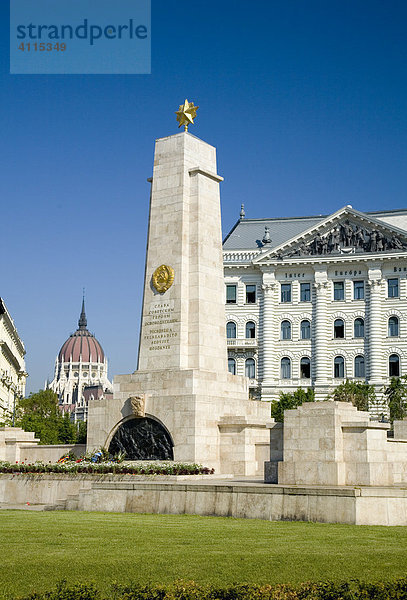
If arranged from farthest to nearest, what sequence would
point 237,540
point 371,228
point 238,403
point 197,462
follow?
point 371,228 < point 238,403 < point 197,462 < point 237,540

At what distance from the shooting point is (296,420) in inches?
795

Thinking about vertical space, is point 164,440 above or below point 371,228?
below

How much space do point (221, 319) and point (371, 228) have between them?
50.9 metres

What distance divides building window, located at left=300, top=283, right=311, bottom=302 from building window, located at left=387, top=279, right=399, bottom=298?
25.3 feet

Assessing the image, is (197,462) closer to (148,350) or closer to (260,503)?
(148,350)

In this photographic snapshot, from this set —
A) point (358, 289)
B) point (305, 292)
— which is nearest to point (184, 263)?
point (358, 289)

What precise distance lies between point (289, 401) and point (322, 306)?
13.7 metres

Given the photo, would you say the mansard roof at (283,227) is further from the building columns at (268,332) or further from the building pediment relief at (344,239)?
the building columns at (268,332)

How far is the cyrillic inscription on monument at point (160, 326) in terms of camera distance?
2969 cm

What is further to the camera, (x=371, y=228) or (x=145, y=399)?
(x=371, y=228)

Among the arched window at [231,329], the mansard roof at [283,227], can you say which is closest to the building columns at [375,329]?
the mansard roof at [283,227]

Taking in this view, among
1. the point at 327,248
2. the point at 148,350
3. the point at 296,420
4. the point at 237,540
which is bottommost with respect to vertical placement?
the point at 237,540

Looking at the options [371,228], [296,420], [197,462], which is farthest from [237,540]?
[371,228]

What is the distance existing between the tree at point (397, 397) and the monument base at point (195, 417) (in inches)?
1647
